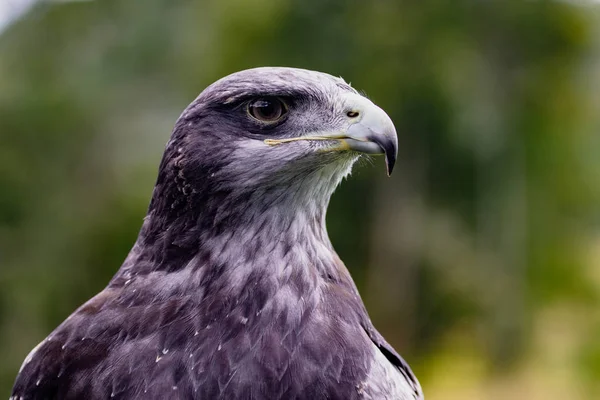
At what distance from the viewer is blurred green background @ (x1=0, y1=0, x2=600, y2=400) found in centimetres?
1330

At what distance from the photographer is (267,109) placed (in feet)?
9.60

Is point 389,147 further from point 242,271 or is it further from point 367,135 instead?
point 242,271

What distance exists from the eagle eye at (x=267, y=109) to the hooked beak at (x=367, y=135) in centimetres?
9

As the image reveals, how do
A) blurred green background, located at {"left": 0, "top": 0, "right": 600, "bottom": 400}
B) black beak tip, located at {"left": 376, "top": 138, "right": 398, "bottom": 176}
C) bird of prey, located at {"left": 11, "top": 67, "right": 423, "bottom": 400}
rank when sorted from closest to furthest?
bird of prey, located at {"left": 11, "top": 67, "right": 423, "bottom": 400} < black beak tip, located at {"left": 376, "top": 138, "right": 398, "bottom": 176} < blurred green background, located at {"left": 0, "top": 0, "right": 600, "bottom": 400}

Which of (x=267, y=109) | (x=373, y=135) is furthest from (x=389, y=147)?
(x=267, y=109)

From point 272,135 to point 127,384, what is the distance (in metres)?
1.04

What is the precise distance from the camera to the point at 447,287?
16.6 meters

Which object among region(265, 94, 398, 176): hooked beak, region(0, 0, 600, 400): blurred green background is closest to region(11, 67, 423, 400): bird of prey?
region(265, 94, 398, 176): hooked beak

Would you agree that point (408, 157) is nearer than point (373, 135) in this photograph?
No

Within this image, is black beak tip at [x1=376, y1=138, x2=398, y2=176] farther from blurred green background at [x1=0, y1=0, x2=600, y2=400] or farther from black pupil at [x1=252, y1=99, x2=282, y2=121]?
blurred green background at [x1=0, y1=0, x2=600, y2=400]

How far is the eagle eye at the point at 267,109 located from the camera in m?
2.91

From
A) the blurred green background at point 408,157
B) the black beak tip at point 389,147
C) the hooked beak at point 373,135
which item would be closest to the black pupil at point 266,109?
the hooked beak at point 373,135

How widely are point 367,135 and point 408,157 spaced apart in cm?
1326

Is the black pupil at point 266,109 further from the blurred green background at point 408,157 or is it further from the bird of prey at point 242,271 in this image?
the blurred green background at point 408,157
